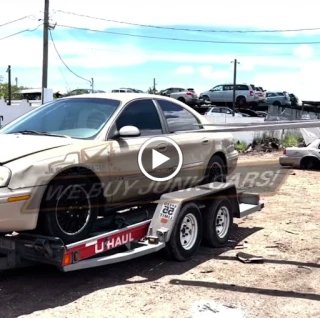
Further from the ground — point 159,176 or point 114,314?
point 159,176

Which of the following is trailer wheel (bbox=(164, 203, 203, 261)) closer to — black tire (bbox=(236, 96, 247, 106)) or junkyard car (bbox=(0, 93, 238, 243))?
junkyard car (bbox=(0, 93, 238, 243))

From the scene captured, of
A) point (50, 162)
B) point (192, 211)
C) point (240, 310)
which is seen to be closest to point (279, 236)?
point (192, 211)

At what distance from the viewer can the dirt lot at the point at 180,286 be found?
4.52 m

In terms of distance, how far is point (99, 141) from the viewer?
17.1 feet

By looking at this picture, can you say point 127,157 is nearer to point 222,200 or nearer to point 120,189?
point 120,189

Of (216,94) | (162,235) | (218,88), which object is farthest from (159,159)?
(218,88)

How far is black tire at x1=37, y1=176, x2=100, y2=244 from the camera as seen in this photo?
4637 millimetres

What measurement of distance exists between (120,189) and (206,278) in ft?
4.49

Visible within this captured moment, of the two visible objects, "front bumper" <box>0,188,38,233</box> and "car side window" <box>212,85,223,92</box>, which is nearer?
"front bumper" <box>0,188,38,233</box>

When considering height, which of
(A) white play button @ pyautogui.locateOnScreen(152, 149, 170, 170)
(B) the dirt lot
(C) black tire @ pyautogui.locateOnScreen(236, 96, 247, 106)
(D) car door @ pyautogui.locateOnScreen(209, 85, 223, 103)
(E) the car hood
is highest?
(D) car door @ pyautogui.locateOnScreen(209, 85, 223, 103)

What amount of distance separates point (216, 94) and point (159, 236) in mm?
33542

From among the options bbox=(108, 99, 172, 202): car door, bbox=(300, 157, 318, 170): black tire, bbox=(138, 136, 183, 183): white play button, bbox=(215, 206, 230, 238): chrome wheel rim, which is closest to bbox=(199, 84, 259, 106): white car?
bbox=(300, 157, 318, 170): black tire

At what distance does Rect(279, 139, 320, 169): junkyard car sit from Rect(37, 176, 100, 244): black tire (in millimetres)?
12304

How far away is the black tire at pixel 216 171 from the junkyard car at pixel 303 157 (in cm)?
950
